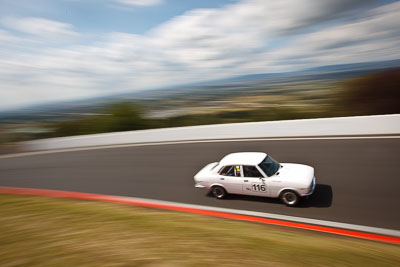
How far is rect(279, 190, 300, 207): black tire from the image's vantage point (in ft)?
22.2

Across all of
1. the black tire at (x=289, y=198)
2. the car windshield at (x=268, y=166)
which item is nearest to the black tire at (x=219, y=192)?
the car windshield at (x=268, y=166)

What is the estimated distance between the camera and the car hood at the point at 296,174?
6.84 metres

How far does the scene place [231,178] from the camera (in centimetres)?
754

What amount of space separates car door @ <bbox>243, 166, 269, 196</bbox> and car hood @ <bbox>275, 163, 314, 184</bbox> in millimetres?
458

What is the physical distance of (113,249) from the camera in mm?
4230

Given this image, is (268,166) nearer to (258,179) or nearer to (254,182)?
(258,179)

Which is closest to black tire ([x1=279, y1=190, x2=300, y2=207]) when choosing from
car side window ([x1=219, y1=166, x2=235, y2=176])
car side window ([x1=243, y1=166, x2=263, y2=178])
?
car side window ([x1=243, y1=166, x2=263, y2=178])

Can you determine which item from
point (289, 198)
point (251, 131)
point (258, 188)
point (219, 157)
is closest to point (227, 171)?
point (258, 188)

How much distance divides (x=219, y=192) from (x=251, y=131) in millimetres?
7498

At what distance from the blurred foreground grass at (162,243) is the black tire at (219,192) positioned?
1.55m

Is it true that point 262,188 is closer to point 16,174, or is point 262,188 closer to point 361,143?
point 361,143

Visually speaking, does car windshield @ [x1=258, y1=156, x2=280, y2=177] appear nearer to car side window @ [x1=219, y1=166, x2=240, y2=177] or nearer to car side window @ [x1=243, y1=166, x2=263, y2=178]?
car side window @ [x1=243, y1=166, x2=263, y2=178]

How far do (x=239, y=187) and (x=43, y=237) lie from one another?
4.86 meters

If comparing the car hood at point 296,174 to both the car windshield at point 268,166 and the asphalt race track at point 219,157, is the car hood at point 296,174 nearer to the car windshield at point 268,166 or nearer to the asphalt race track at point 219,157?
the car windshield at point 268,166
